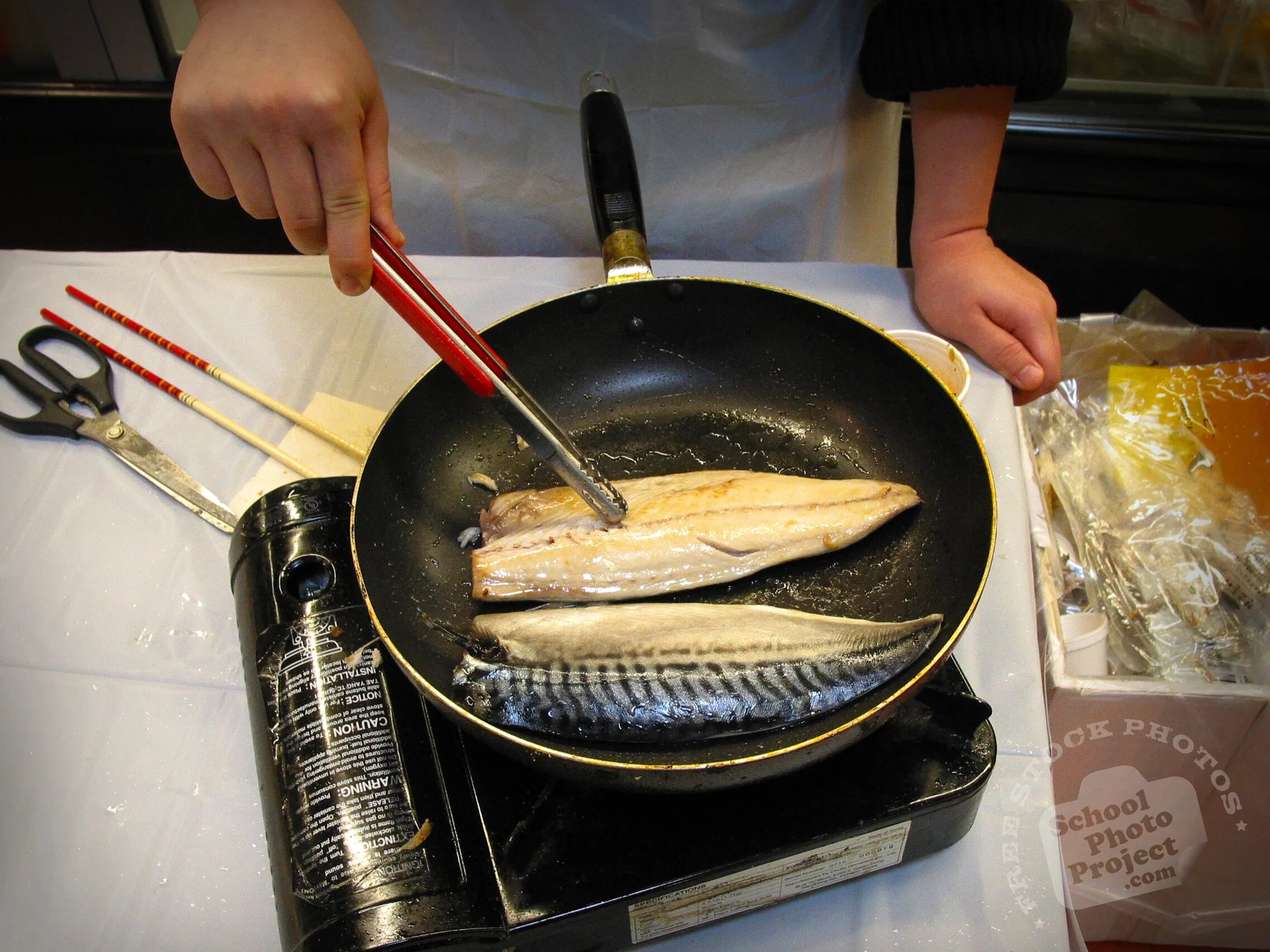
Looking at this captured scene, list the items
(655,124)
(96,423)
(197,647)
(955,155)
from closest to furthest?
(197,647) → (96,423) → (955,155) → (655,124)

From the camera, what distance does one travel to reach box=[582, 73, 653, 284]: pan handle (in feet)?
4.60

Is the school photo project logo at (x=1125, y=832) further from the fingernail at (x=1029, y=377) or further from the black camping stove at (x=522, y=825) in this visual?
the fingernail at (x=1029, y=377)

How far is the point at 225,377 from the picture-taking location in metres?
1.58

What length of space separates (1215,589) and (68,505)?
6.54 ft

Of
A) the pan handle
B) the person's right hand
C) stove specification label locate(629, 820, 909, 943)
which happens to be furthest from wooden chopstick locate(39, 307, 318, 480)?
stove specification label locate(629, 820, 909, 943)

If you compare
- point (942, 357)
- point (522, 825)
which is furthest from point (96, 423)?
point (942, 357)

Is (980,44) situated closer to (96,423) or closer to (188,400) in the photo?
(188,400)

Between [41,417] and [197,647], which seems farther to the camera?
[41,417]

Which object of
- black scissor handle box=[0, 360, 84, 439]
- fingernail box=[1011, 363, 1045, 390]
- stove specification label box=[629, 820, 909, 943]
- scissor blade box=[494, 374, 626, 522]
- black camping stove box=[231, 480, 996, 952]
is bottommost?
stove specification label box=[629, 820, 909, 943]

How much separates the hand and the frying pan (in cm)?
39

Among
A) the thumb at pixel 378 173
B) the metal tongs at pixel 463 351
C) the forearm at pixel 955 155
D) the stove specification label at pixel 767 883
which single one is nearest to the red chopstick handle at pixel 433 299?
the metal tongs at pixel 463 351

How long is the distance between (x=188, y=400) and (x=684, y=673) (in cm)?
111

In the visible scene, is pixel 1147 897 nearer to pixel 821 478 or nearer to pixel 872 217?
pixel 821 478

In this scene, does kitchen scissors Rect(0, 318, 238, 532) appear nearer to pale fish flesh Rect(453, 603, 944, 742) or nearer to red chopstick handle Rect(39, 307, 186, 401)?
red chopstick handle Rect(39, 307, 186, 401)
